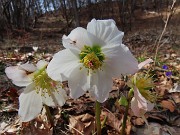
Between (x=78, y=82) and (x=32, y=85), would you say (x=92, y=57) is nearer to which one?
(x=78, y=82)

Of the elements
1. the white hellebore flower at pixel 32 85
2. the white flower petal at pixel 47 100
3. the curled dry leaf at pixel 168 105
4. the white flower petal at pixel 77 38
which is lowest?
the curled dry leaf at pixel 168 105

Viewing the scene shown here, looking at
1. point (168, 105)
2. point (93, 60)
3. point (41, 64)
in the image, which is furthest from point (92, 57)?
point (168, 105)

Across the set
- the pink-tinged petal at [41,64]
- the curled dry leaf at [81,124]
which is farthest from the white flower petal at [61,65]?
the curled dry leaf at [81,124]

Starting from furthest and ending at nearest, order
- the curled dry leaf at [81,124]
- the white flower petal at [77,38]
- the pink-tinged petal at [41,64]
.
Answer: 1. the curled dry leaf at [81,124]
2. the pink-tinged petal at [41,64]
3. the white flower petal at [77,38]

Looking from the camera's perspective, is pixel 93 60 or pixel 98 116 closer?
pixel 93 60

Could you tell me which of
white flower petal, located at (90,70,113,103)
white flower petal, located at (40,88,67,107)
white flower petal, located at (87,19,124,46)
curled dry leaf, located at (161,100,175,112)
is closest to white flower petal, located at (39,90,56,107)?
white flower petal, located at (40,88,67,107)

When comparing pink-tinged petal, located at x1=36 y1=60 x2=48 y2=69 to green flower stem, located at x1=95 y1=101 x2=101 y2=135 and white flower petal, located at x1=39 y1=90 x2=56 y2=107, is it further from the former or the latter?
green flower stem, located at x1=95 y1=101 x2=101 y2=135

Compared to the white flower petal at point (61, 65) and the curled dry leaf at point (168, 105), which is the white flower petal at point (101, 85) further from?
the curled dry leaf at point (168, 105)
